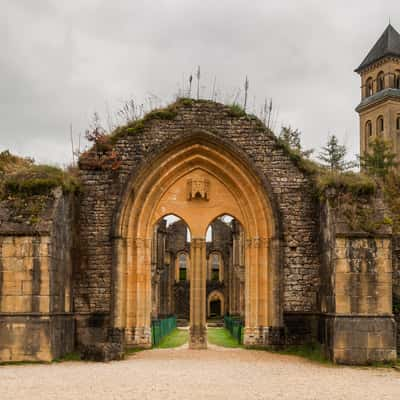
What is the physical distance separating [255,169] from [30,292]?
626 centimetres

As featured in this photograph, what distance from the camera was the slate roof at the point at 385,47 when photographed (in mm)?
64500

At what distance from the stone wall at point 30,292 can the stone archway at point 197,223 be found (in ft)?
8.08

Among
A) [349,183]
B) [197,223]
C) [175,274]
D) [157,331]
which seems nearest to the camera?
[349,183]

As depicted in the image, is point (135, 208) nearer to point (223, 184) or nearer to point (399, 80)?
point (223, 184)

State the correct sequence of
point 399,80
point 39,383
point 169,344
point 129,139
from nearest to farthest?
point 39,383 → point 129,139 → point 169,344 → point 399,80

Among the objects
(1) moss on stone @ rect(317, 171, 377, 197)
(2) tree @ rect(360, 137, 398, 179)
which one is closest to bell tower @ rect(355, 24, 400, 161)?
(2) tree @ rect(360, 137, 398, 179)

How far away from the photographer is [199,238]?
56.6 ft

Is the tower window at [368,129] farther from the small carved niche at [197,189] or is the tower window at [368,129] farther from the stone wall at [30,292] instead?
the stone wall at [30,292]

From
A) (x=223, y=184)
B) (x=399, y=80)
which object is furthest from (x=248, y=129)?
(x=399, y=80)

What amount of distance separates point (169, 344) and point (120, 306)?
12.4 ft

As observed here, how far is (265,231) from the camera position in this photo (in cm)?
1664

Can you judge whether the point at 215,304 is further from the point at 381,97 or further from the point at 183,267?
the point at 381,97

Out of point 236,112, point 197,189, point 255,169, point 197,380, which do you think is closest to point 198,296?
point 197,189

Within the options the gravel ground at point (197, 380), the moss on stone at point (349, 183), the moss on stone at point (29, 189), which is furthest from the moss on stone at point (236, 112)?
the gravel ground at point (197, 380)
